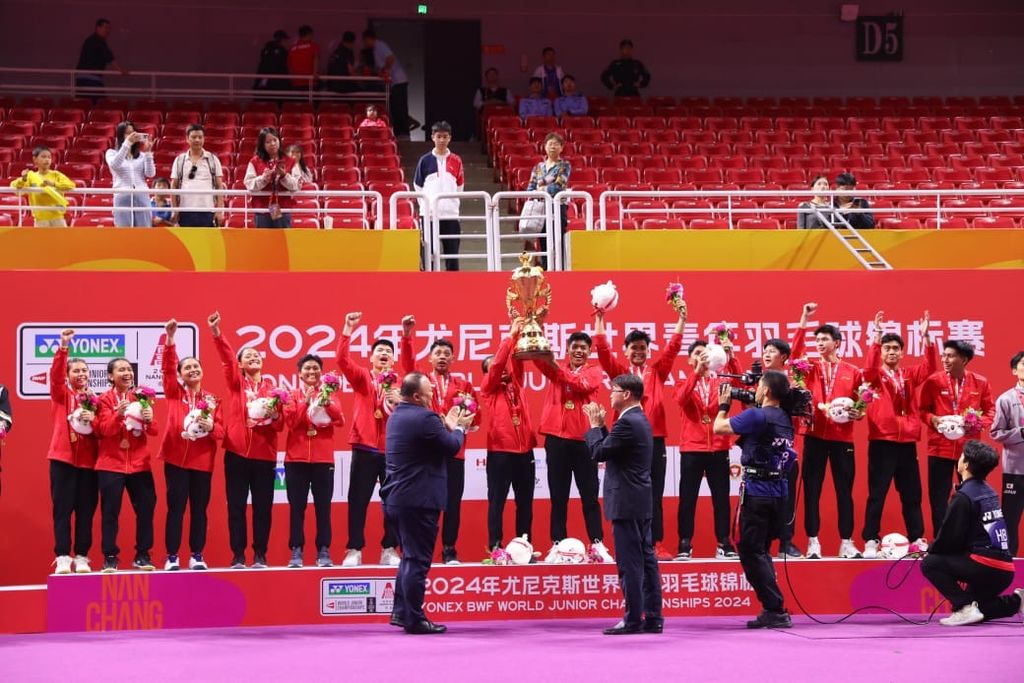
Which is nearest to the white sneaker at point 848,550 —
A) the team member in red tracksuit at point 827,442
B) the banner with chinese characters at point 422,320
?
the team member in red tracksuit at point 827,442

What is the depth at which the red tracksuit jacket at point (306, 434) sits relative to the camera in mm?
9055

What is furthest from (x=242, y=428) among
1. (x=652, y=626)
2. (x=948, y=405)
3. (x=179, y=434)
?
(x=948, y=405)

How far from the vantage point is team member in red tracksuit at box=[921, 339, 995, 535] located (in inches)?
374

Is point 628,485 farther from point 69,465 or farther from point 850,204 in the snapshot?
point 850,204

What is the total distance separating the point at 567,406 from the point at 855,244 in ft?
12.5

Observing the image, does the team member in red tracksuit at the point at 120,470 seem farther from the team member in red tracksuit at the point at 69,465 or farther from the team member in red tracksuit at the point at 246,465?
the team member in red tracksuit at the point at 246,465

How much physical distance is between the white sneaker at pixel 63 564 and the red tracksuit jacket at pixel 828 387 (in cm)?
536

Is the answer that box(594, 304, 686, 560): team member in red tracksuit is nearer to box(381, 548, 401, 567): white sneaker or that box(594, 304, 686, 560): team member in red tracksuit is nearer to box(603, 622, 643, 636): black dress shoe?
box(603, 622, 643, 636): black dress shoe

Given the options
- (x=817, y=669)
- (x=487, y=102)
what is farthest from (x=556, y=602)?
(x=487, y=102)

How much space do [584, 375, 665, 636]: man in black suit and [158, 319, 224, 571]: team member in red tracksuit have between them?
113 inches

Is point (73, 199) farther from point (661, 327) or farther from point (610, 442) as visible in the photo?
point (610, 442)

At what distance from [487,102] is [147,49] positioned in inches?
190

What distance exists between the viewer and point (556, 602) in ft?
28.6

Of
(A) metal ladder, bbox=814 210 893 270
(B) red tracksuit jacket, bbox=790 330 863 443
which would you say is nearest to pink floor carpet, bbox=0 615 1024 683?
(B) red tracksuit jacket, bbox=790 330 863 443
